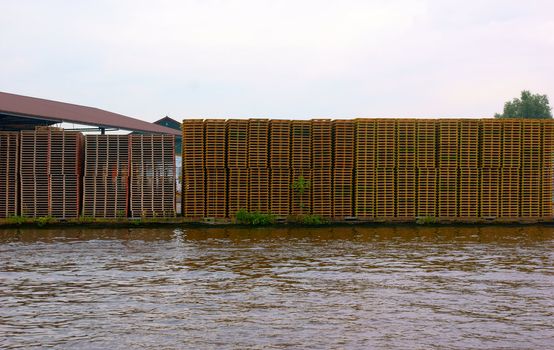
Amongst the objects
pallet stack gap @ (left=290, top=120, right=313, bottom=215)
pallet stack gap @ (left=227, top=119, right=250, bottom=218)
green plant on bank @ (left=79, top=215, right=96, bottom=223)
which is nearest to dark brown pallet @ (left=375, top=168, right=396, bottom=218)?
pallet stack gap @ (left=290, top=120, right=313, bottom=215)

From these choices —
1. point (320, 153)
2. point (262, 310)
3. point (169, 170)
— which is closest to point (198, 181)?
point (169, 170)

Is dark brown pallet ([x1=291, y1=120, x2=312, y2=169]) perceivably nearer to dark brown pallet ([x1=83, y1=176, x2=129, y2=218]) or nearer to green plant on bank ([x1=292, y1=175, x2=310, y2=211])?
green plant on bank ([x1=292, y1=175, x2=310, y2=211])

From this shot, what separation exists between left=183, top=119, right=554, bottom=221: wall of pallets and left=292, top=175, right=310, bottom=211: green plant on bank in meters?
0.06

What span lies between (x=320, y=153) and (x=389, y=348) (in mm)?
16602

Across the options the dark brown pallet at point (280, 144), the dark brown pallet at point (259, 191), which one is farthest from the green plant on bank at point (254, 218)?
the dark brown pallet at point (280, 144)

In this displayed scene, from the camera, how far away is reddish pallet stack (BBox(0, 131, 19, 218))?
24969 millimetres

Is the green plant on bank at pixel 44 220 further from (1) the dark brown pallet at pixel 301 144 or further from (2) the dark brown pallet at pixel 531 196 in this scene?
(2) the dark brown pallet at pixel 531 196

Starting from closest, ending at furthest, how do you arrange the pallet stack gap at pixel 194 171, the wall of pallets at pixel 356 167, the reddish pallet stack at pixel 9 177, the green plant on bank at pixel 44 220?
the green plant on bank at pixel 44 220 → the reddish pallet stack at pixel 9 177 → the wall of pallets at pixel 356 167 → the pallet stack gap at pixel 194 171

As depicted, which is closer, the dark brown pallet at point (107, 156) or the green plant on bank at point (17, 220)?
the green plant on bank at point (17, 220)

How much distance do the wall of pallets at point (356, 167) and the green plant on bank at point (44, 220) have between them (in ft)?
15.3

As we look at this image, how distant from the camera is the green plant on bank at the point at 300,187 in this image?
24.9 meters

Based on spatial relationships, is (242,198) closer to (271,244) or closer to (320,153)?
(320,153)

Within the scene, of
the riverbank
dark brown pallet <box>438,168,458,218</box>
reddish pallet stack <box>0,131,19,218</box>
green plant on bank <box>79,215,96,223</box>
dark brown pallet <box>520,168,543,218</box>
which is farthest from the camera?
dark brown pallet <box>520,168,543,218</box>

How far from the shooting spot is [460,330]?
9.84m
